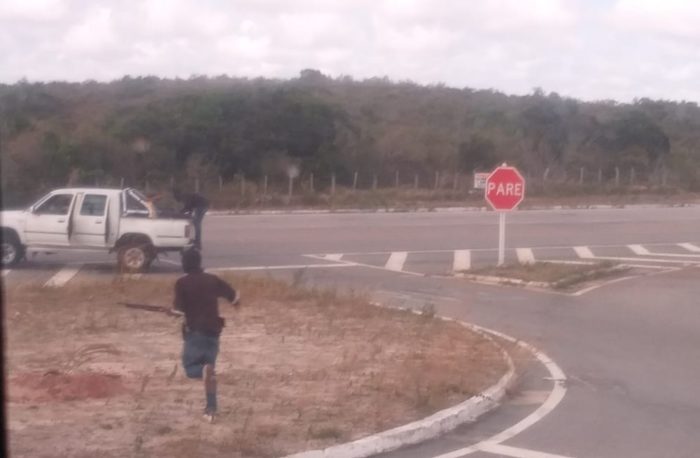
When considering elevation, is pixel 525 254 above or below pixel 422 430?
below

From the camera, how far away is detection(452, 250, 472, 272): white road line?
26.0 meters

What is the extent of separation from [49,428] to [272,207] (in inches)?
1476

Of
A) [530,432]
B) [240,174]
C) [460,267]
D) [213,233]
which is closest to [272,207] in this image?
[240,174]

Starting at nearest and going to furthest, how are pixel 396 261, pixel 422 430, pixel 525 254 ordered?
pixel 422 430 < pixel 396 261 < pixel 525 254

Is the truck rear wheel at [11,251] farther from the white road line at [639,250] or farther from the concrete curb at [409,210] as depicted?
the concrete curb at [409,210]

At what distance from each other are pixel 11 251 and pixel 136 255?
7.80ft

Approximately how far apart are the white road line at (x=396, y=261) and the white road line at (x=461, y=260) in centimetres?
113

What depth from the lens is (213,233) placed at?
1313 inches

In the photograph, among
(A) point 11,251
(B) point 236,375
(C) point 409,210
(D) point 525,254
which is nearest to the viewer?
(B) point 236,375

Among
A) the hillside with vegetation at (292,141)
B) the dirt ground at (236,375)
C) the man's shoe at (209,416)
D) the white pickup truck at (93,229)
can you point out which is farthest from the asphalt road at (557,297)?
the hillside with vegetation at (292,141)

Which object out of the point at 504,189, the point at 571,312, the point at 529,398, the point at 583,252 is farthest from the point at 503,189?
the point at 529,398

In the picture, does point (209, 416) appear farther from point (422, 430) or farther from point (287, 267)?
point (287, 267)

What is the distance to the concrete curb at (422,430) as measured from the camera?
927 centimetres

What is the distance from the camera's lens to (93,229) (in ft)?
78.9
